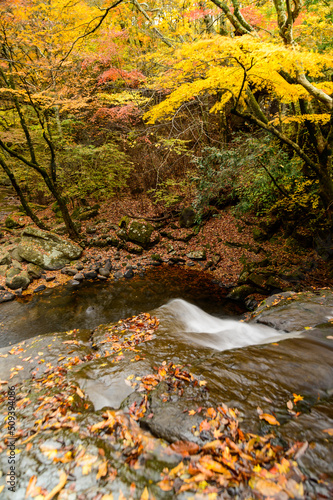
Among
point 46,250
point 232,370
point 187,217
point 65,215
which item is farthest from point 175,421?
point 65,215

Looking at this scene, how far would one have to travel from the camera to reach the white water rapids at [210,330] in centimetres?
459

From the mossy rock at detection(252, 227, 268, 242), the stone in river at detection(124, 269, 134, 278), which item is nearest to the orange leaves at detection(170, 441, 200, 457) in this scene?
the stone in river at detection(124, 269, 134, 278)

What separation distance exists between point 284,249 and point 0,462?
9.89 metres

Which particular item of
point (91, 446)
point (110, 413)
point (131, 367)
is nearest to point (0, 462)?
point (91, 446)

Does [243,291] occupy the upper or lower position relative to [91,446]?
lower

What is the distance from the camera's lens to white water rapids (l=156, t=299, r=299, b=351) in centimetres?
459

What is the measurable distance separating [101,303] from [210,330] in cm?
429

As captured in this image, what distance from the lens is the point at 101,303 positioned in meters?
8.09

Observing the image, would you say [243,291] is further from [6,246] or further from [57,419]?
[6,246]

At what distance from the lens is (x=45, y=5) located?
9516mm

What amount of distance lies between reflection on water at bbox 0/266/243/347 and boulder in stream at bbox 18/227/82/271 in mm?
1785

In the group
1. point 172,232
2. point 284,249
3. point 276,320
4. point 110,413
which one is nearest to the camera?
point 110,413

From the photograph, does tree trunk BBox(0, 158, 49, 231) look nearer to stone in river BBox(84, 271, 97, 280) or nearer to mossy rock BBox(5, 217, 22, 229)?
mossy rock BBox(5, 217, 22, 229)

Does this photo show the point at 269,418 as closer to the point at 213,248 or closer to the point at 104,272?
the point at 104,272
